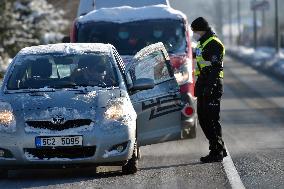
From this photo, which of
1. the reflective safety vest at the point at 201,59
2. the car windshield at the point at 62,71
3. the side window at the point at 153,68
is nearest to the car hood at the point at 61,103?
the car windshield at the point at 62,71

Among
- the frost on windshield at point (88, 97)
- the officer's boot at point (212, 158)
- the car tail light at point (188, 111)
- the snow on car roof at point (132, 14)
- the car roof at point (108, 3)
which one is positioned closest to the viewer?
the frost on windshield at point (88, 97)

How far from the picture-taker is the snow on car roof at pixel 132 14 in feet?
53.9

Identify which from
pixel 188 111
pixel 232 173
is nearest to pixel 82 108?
pixel 232 173

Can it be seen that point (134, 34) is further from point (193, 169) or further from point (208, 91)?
point (193, 169)

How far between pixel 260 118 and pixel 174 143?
4.84 metres

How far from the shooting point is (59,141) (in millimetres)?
10414

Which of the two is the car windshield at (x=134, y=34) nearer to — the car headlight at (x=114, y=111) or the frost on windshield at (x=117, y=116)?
the frost on windshield at (x=117, y=116)

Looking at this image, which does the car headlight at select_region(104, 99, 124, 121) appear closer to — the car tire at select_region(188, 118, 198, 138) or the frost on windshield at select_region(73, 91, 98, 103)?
the frost on windshield at select_region(73, 91, 98, 103)

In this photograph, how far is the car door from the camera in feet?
38.3

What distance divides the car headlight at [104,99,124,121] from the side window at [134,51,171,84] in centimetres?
150

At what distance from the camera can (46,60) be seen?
1183 centimetres

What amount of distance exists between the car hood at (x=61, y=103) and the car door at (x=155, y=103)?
2.41 feet

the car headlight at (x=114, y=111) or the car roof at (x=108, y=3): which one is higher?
the car headlight at (x=114, y=111)

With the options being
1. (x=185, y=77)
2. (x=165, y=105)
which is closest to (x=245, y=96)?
(x=185, y=77)
